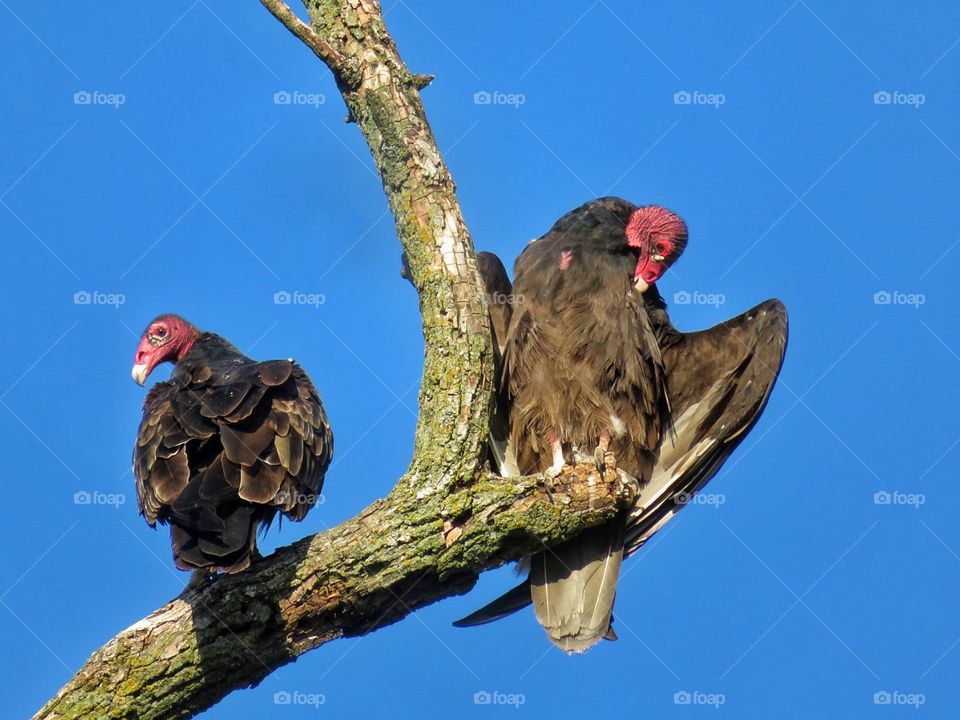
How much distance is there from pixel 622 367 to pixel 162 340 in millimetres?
2592

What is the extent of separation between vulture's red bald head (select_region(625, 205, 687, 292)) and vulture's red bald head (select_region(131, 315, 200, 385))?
2.54 metres

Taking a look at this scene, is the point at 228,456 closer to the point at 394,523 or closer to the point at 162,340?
the point at 394,523

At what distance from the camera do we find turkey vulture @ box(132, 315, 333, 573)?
14.4ft

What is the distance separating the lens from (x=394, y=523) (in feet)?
15.3

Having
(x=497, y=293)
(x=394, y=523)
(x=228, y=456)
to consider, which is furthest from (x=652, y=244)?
(x=228, y=456)

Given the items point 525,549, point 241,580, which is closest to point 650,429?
point 525,549

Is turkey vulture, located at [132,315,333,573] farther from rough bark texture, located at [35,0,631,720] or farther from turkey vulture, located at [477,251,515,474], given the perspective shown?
turkey vulture, located at [477,251,515,474]

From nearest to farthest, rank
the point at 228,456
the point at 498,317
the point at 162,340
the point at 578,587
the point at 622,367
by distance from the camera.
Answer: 1. the point at 228,456
2. the point at 578,587
3. the point at 622,367
4. the point at 498,317
5. the point at 162,340

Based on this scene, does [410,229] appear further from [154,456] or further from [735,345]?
[735,345]

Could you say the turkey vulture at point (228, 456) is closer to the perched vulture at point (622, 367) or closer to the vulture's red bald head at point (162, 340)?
the vulture's red bald head at point (162, 340)

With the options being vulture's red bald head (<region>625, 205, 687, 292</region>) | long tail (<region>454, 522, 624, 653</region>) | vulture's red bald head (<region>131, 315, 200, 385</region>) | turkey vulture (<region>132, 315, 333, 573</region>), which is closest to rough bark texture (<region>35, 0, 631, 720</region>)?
turkey vulture (<region>132, 315, 333, 573</region>)

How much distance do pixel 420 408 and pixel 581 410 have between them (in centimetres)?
138

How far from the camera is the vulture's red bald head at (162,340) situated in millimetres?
6535

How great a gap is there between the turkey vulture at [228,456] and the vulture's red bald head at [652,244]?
2058mm
